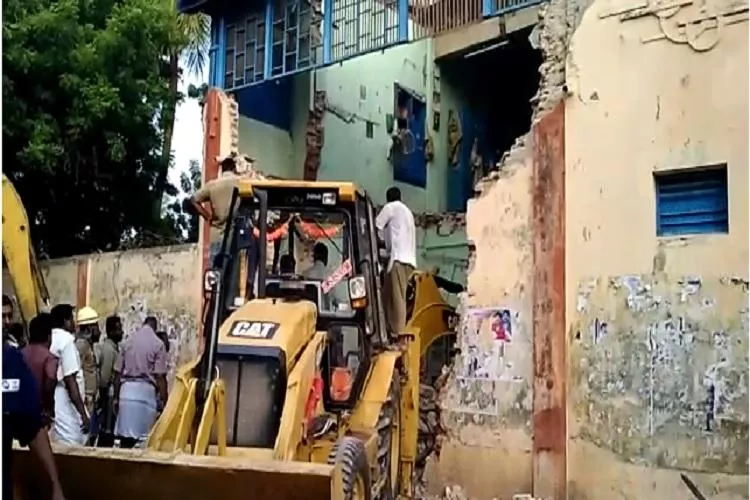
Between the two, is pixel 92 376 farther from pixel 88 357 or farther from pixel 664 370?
pixel 664 370

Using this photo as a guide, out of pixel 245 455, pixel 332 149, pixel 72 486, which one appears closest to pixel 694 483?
pixel 245 455

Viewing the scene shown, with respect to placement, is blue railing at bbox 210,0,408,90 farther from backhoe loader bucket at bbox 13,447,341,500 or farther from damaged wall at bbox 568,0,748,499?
backhoe loader bucket at bbox 13,447,341,500

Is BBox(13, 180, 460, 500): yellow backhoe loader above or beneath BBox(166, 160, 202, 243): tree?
beneath

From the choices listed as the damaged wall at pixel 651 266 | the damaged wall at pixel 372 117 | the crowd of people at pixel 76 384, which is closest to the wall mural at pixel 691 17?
the damaged wall at pixel 651 266

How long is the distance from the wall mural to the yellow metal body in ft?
20.3

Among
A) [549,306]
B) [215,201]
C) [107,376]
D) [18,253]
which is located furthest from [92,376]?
[549,306]

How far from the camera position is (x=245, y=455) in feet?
20.1

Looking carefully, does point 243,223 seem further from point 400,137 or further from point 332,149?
point 400,137

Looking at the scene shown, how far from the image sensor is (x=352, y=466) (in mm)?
5977

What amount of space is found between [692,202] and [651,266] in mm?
674

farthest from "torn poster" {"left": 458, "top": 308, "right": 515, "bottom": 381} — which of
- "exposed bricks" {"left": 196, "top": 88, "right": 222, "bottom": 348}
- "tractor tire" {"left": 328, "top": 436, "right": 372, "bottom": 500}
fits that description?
"exposed bricks" {"left": 196, "top": 88, "right": 222, "bottom": 348}

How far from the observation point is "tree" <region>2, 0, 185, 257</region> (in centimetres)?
1572

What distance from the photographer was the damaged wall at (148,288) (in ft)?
45.9

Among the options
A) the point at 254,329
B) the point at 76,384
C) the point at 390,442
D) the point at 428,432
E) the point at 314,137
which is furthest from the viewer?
the point at 314,137
